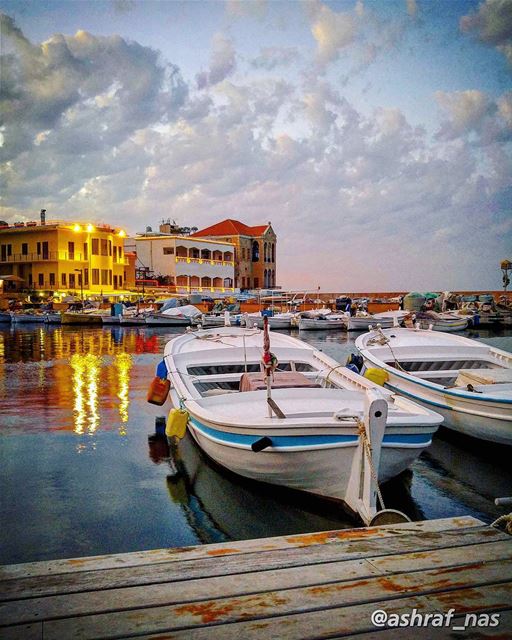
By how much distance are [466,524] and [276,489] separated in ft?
12.7

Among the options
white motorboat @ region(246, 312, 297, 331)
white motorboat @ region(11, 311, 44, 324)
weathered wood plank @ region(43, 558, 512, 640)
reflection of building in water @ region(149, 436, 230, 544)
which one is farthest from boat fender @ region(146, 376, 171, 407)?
white motorboat @ region(11, 311, 44, 324)

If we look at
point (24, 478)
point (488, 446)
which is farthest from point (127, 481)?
point (488, 446)

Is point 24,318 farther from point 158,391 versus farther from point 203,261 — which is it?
point 158,391

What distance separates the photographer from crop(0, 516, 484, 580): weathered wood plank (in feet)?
11.9

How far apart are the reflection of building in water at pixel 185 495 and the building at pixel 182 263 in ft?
196

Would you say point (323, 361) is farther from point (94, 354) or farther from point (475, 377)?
point (94, 354)

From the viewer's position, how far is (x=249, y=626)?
2.94 m

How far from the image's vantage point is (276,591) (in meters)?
3.28

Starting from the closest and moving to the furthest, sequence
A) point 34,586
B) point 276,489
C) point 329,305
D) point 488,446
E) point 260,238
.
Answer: point 34,586, point 276,489, point 488,446, point 329,305, point 260,238

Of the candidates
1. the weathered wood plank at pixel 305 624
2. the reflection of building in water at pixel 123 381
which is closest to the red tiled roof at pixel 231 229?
the reflection of building in water at pixel 123 381

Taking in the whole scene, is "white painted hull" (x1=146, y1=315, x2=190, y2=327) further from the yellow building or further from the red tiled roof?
the red tiled roof

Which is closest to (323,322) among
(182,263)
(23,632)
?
(182,263)

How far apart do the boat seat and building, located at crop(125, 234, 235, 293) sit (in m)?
60.0

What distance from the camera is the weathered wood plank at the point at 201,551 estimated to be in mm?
3621
